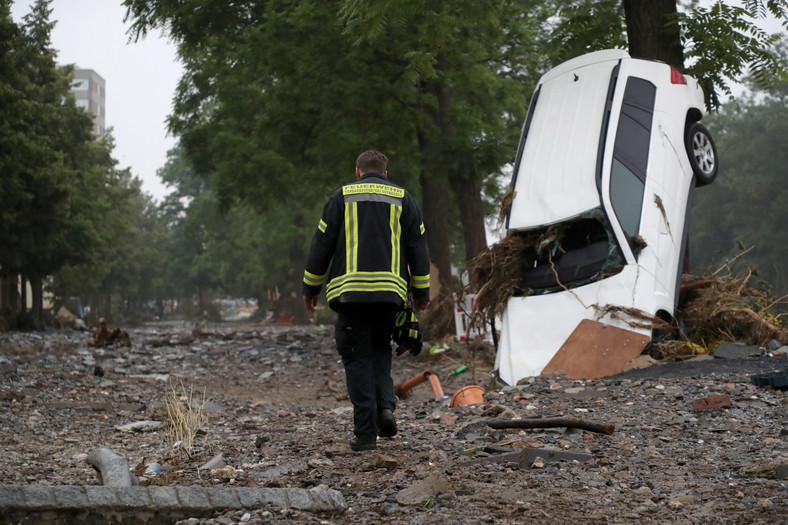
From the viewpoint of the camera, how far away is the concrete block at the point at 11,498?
393 cm

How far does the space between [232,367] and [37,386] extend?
18.0 ft

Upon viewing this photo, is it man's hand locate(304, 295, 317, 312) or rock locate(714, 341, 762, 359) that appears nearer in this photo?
man's hand locate(304, 295, 317, 312)

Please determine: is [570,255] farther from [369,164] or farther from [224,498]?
[224,498]

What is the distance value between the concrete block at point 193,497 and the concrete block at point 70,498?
47 cm

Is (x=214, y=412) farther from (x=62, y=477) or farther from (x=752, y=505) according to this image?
(x=752, y=505)

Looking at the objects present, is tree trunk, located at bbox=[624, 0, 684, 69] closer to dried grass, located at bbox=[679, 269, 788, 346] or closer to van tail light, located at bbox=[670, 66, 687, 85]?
van tail light, located at bbox=[670, 66, 687, 85]

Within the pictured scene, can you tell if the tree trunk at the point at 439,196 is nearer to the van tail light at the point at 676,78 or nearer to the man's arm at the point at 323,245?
the van tail light at the point at 676,78

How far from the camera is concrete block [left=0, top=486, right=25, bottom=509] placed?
393 centimetres

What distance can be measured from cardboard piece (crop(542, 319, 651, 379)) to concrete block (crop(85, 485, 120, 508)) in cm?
629

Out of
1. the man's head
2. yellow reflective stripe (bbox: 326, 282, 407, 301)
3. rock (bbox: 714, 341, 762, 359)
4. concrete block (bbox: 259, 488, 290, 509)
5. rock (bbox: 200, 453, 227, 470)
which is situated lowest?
rock (bbox: 200, 453, 227, 470)

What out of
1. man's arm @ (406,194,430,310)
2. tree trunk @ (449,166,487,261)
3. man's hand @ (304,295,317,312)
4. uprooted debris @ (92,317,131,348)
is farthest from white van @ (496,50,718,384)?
uprooted debris @ (92,317,131,348)

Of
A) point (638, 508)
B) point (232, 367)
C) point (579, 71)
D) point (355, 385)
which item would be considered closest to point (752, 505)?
point (638, 508)

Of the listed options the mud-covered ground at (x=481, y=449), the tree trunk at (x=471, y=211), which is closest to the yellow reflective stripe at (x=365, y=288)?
the mud-covered ground at (x=481, y=449)

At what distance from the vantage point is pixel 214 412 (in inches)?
404
